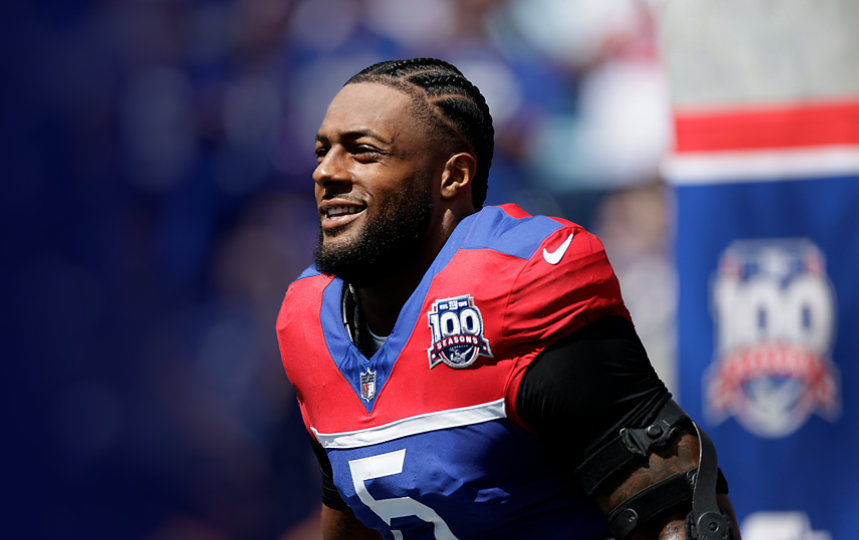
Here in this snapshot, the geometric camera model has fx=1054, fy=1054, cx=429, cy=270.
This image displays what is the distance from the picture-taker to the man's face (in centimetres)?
237

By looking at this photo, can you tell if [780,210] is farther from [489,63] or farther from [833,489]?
[489,63]

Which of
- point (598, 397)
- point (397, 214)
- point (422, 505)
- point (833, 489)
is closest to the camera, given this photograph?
point (598, 397)

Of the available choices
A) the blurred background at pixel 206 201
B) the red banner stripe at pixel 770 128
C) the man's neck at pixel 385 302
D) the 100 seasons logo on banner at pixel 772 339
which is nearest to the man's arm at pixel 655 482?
the man's neck at pixel 385 302

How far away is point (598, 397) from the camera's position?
6.73ft

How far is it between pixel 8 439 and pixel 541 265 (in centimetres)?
404

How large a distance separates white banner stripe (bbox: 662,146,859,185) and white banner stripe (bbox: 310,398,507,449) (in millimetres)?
2261

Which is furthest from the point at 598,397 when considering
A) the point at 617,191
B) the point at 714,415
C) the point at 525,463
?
the point at 617,191

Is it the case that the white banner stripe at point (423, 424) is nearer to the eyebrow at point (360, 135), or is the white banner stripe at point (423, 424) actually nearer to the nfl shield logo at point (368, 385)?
the nfl shield logo at point (368, 385)

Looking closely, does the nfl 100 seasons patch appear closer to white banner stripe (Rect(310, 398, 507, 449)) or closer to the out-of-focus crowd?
white banner stripe (Rect(310, 398, 507, 449))

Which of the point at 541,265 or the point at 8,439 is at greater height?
the point at 541,265

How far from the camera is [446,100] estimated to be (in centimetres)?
249

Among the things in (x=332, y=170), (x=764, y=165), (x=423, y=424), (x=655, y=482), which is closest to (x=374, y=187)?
(x=332, y=170)

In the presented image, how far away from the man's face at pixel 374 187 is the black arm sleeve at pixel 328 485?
0.54m

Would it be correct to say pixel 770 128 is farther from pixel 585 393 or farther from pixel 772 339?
pixel 585 393
